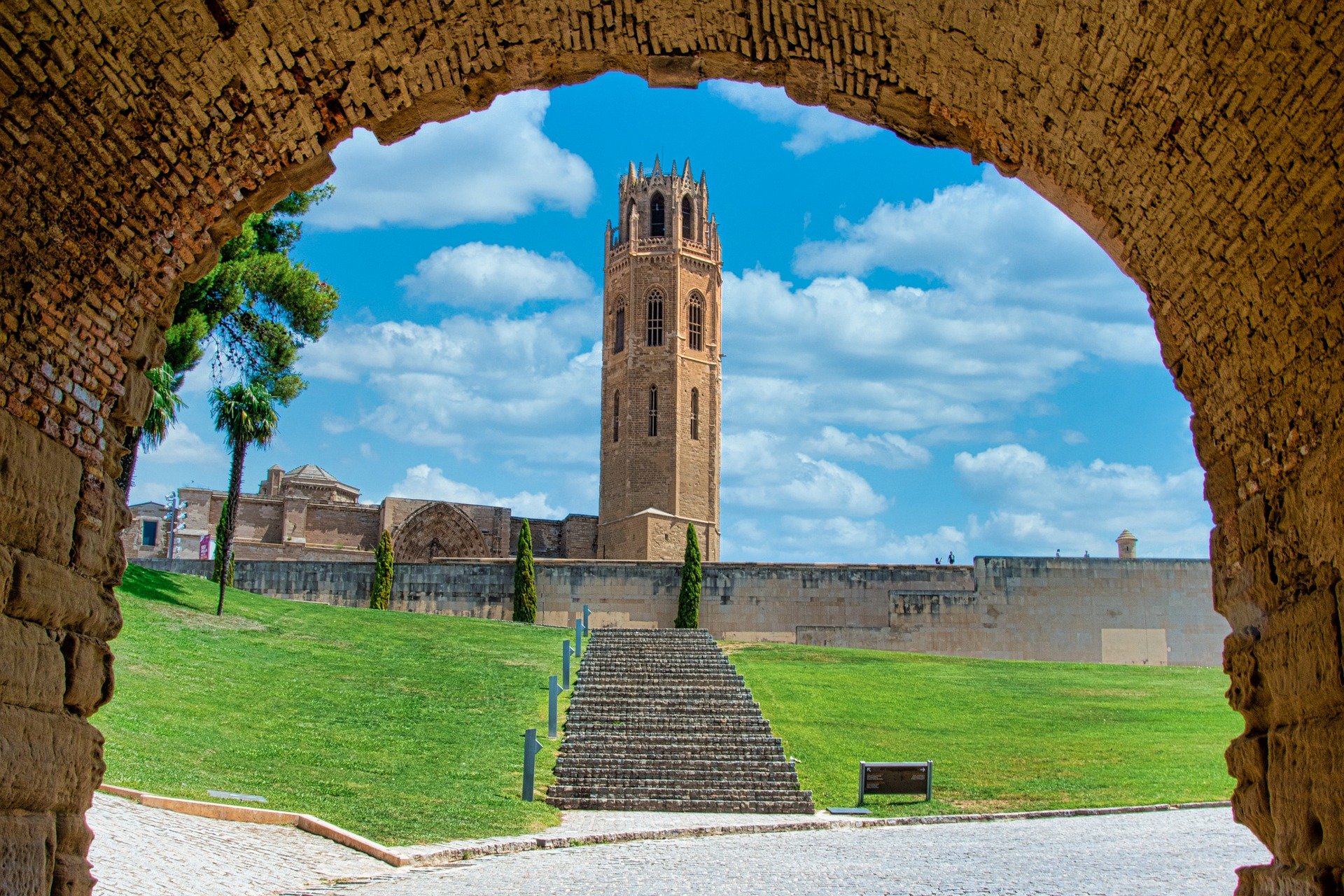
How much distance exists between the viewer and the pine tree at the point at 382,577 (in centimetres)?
3641

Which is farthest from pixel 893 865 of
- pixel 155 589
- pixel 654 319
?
pixel 654 319

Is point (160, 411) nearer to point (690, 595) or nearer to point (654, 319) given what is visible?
point (690, 595)

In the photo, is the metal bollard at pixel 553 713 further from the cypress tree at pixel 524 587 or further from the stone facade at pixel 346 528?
the stone facade at pixel 346 528

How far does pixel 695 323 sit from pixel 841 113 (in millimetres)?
57362

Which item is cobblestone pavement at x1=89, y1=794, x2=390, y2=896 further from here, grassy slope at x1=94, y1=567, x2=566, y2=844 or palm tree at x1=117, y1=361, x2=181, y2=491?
palm tree at x1=117, y1=361, x2=181, y2=491

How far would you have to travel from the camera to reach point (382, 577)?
3662 centimetres

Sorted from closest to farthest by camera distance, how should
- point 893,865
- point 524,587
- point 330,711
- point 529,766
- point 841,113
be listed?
1. point 841,113
2. point 893,865
3. point 529,766
4. point 330,711
5. point 524,587

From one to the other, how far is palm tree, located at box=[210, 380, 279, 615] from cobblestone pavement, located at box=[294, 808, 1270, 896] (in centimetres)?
Answer: 1616

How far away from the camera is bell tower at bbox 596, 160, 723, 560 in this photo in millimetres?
60531

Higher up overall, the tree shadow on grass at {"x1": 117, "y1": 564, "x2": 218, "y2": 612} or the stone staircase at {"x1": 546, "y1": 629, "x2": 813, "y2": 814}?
the tree shadow on grass at {"x1": 117, "y1": 564, "x2": 218, "y2": 612}

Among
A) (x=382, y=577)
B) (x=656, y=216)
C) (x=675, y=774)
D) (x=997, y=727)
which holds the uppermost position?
(x=656, y=216)

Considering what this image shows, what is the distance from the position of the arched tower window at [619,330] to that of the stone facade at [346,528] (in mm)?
11239

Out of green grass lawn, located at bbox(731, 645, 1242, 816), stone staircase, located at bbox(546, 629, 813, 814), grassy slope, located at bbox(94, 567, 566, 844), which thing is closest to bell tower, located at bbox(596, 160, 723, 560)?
green grass lawn, located at bbox(731, 645, 1242, 816)

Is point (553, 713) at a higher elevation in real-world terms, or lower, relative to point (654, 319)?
lower
